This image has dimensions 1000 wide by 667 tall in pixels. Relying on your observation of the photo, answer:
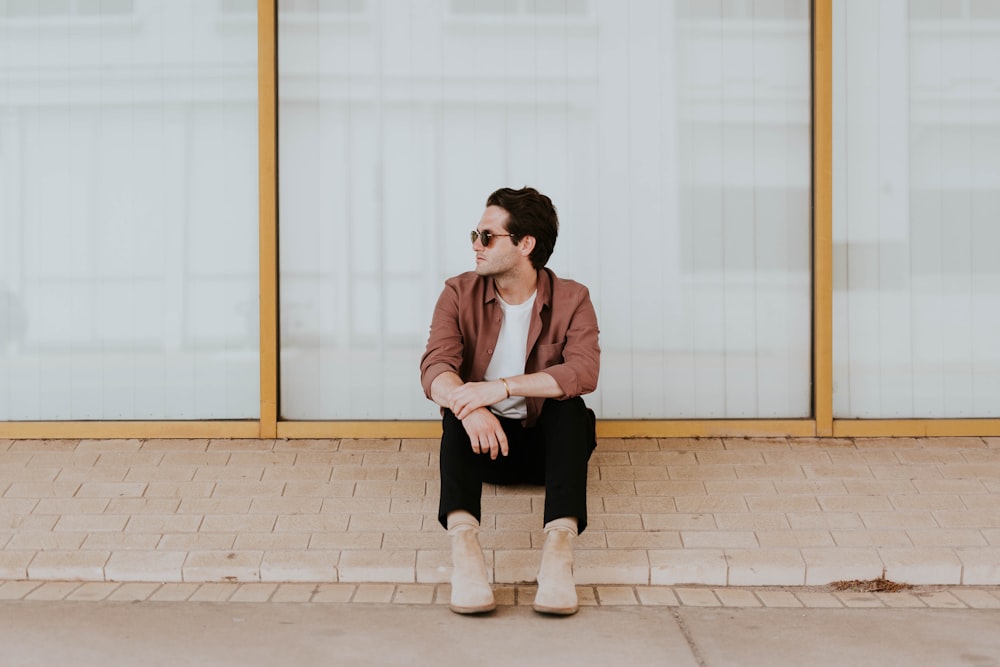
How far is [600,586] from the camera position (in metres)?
3.67

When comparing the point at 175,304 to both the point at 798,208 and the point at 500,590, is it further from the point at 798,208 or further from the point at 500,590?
the point at 798,208

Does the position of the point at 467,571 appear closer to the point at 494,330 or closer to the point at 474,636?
the point at 474,636

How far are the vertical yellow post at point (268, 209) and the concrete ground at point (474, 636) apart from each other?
1576mm

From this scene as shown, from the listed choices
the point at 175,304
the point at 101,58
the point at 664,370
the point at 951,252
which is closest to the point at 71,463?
the point at 175,304

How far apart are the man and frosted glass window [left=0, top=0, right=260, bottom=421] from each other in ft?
4.92

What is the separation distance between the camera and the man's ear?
3912mm

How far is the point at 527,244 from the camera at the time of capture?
155 inches

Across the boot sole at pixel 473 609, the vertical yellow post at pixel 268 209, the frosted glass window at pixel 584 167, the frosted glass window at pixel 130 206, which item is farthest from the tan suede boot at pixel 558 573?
the frosted glass window at pixel 130 206

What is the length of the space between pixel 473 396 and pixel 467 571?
0.59m

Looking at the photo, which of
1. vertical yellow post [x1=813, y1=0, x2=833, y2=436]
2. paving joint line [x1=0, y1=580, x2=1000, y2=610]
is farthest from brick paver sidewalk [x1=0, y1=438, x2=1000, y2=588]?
vertical yellow post [x1=813, y1=0, x2=833, y2=436]

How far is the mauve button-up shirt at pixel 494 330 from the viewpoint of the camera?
12.5 feet

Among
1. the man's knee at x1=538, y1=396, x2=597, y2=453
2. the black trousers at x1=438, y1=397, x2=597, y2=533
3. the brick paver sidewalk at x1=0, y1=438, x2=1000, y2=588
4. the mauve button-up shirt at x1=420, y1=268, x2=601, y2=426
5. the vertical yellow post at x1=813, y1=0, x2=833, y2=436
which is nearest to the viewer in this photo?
the black trousers at x1=438, y1=397, x2=597, y2=533

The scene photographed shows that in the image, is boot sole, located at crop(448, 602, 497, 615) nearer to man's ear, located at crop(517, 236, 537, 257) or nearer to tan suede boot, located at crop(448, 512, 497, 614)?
tan suede boot, located at crop(448, 512, 497, 614)

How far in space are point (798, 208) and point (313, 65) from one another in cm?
240
